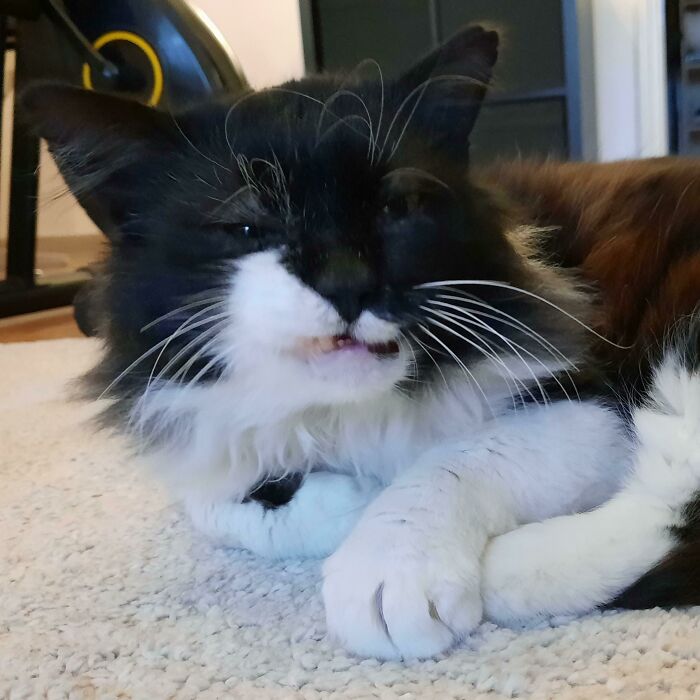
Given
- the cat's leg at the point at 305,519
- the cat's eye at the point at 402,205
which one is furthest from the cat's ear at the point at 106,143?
the cat's leg at the point at 305,519

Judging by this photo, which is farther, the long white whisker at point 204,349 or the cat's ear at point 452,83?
the cat's ear at point 452,83

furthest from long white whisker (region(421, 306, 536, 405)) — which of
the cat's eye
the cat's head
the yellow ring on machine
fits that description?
the yellow ring on machine

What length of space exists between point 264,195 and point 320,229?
0.07 meters

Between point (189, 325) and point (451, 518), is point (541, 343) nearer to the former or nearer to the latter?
point (451, 518)

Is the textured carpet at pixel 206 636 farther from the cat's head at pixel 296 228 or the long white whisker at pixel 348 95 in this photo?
the long white whisker at pixel 348 95

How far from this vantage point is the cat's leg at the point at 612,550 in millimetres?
768

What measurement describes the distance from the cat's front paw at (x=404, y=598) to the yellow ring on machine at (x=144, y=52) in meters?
1.96

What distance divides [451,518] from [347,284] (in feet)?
0.81

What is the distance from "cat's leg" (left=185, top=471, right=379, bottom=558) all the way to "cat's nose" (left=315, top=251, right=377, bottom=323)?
29cm

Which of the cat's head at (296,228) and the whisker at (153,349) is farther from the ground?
the cat's head at (296,228)

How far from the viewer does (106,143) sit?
904mm

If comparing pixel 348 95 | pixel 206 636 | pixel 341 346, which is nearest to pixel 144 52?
pixel 348 95

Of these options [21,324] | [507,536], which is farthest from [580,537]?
[21,324]

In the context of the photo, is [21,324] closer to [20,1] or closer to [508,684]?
[20,1]
